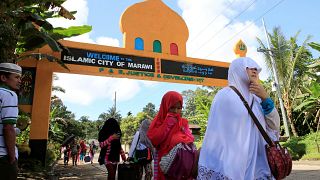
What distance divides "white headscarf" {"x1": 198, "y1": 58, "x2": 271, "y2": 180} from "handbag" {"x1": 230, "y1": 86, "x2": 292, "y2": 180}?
0.04m

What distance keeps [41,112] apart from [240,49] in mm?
8121

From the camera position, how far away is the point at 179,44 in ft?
39.2

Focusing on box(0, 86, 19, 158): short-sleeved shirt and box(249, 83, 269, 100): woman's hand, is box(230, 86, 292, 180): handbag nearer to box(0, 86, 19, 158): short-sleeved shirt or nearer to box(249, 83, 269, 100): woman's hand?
box(249, 83, 269, 100): woman's hand

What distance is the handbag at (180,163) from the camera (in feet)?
9.26

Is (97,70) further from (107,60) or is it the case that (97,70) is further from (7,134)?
(7,134)

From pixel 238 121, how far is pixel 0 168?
1.81m

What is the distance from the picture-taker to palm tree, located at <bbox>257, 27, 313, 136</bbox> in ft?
61.5

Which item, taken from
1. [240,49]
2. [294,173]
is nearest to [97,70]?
[240,49]

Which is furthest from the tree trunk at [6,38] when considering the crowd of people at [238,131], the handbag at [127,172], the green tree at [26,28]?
the crowd of people at [238,131]

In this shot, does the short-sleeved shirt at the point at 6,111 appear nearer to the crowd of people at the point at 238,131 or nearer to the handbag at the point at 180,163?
the handbag at the point at 180,163

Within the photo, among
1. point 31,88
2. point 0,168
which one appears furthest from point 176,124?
point 31,88

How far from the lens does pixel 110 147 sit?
6016 mm

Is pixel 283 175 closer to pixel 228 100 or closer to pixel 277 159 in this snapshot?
pixel 277 159

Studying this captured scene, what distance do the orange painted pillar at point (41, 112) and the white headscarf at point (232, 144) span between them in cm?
827
